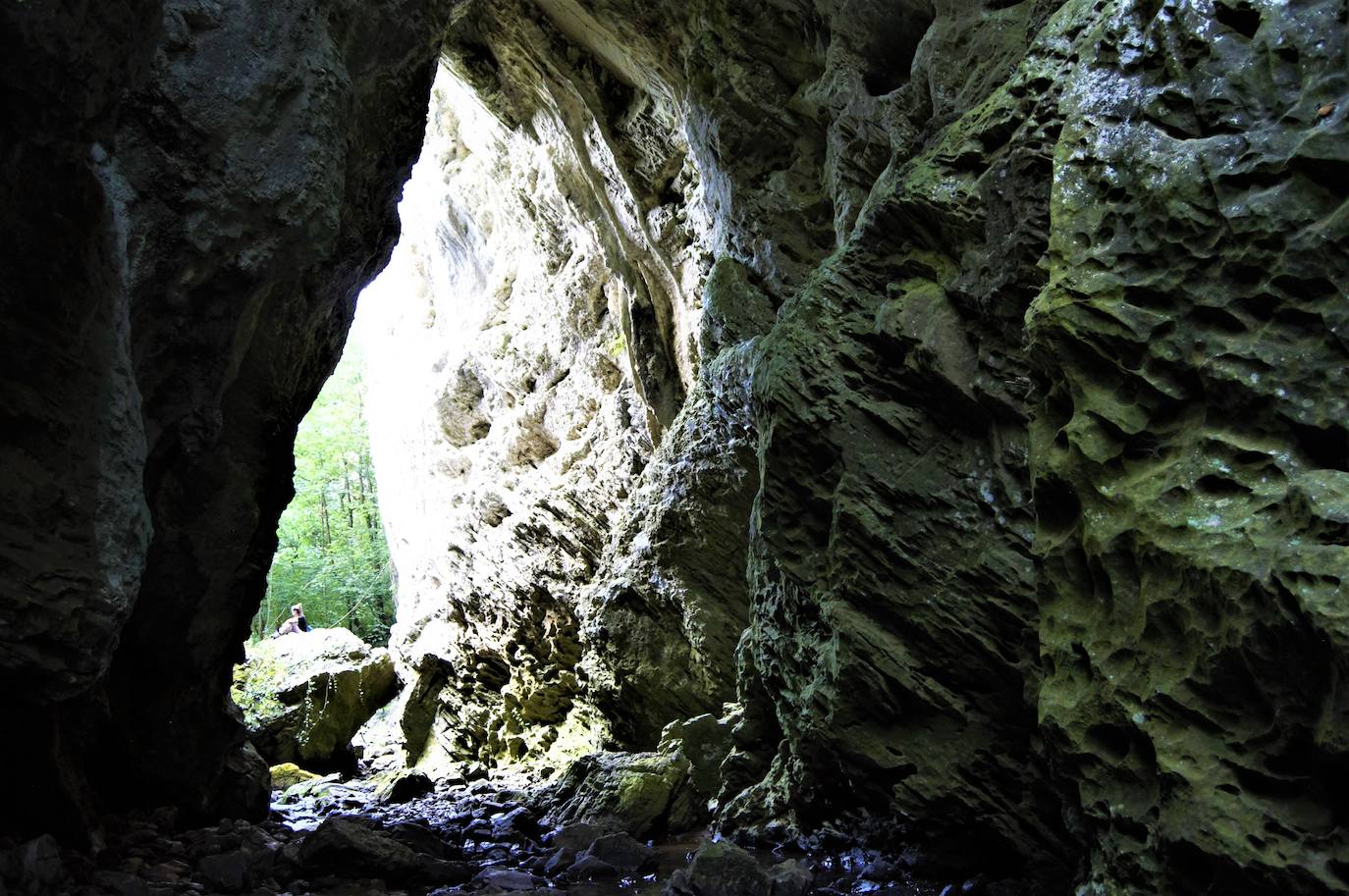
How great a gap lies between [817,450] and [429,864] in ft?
14.3

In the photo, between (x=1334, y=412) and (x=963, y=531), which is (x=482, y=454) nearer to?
(x=963, y=531)

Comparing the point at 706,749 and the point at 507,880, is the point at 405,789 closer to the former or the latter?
the point at 706,749

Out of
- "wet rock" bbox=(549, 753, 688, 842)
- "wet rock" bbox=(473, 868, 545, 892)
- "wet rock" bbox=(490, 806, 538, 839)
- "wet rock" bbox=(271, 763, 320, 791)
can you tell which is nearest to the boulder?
"wet rock" bbox=(271, 763, 320, 791)

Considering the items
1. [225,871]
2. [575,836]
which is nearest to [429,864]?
[225,871]

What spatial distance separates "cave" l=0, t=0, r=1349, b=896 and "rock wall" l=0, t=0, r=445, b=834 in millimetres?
33

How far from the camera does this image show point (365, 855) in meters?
7.66

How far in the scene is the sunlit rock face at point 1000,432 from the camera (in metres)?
4.23

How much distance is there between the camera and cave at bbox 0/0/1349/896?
14.4ft

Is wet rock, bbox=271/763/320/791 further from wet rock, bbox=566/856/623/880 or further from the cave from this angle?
wet rock, bbox=566/856/623/880

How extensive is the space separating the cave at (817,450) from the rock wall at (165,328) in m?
0.03

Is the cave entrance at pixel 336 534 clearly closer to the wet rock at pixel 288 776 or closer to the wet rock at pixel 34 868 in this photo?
the wet rock at pixel 288 776

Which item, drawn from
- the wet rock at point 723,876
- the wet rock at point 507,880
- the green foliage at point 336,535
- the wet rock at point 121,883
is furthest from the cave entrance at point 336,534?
the wet rock at point 723,876

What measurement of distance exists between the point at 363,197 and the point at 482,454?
11134mm

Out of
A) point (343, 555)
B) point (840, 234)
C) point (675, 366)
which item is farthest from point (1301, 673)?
point (343, 555)
